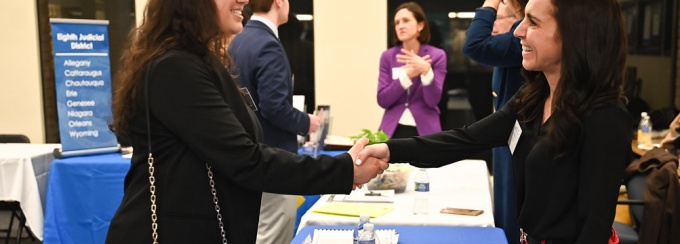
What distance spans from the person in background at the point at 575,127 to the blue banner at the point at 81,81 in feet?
10.1

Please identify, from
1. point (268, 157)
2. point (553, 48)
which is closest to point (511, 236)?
point (553, 48)

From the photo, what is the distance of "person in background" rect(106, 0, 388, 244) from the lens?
1.64 metres

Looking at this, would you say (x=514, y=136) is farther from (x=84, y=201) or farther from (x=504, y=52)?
(x=84, y=201)

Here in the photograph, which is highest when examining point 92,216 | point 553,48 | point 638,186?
point 553,48

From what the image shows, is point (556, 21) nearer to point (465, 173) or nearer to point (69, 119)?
point (465, 173)

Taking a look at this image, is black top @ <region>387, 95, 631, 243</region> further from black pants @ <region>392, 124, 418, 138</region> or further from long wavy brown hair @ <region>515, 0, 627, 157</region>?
black pants @ <region>392, 124, 418, 138</region>

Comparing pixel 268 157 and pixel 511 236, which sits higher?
pixel 268 157

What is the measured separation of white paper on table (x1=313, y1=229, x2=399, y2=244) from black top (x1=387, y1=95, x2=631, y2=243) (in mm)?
515

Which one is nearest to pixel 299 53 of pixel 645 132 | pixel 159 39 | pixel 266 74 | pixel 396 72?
pixel 396 72

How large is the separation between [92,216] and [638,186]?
302cm

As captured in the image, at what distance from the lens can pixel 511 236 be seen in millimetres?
2867

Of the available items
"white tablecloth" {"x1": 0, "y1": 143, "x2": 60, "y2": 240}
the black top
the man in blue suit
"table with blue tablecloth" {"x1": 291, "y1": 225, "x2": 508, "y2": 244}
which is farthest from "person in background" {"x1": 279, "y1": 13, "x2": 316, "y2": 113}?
the black top

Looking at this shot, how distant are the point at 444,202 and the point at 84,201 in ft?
7.26

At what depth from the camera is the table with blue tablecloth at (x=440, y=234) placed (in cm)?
239
